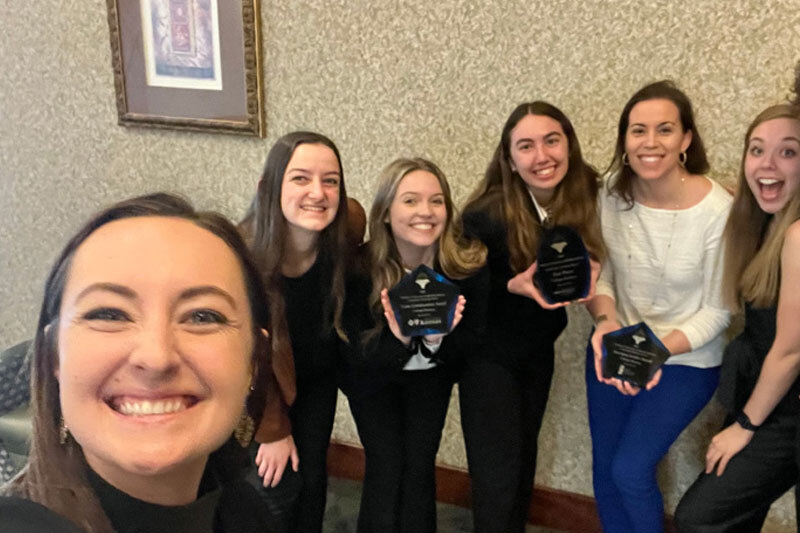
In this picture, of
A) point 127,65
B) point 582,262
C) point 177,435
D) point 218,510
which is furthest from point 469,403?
point 127,65

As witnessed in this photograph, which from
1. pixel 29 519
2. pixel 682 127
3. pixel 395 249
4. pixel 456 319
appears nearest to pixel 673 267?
pixel 682 127

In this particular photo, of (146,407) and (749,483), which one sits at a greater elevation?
(146,407)

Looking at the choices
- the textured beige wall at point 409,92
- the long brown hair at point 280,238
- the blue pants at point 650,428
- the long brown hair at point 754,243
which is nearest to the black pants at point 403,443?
the long brown hair at point 280,238

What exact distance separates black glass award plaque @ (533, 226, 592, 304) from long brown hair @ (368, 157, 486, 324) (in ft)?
0.48

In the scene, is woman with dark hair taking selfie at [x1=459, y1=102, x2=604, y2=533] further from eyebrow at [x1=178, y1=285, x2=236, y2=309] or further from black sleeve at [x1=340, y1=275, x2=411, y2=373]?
eyebrow at [x1=178, y1=285, x2=236, y2=309]

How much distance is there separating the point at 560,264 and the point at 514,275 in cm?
13

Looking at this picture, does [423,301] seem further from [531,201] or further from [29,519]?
[29,519]

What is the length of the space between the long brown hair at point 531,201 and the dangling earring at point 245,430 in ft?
3.17

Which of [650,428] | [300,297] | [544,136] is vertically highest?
[544,136]

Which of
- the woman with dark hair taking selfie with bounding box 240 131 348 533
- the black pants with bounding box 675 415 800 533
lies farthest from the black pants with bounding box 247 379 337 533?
the black pants with bounding box 675 415 800 533

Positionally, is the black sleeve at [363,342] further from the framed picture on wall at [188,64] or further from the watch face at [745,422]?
the framed picture on wall at [188,64]

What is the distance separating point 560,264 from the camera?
5.39ft

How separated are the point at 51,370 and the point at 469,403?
45.8 inches

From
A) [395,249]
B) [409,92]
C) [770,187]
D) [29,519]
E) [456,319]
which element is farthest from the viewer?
[409,92]
